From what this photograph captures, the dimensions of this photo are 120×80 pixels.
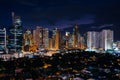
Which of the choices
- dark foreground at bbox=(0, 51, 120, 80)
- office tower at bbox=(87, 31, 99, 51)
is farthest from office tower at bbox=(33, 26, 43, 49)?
dark foreground at bbox=(0, 51, 120, 80)

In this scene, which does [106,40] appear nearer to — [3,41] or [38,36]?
[38,36]

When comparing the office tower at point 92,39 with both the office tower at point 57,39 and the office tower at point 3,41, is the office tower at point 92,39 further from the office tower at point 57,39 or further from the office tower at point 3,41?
the office tower at point 3,41

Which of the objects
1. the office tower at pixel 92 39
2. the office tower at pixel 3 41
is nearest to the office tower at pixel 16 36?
the office tower at pixel 3 41

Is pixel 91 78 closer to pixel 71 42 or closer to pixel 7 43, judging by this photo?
pixel 7 43

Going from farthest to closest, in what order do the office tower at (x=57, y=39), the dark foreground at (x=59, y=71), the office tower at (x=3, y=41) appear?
the office tower at (x=57, y=39), the office tower at (x=3, y=41), the dark foreground at (x=59, y=71)

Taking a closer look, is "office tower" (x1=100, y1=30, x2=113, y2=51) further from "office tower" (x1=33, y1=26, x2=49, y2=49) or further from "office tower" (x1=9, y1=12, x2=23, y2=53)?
"office tower" (x1=9, y1=12, x2=23, y2=53)

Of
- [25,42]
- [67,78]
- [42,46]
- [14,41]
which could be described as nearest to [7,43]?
[14,41]

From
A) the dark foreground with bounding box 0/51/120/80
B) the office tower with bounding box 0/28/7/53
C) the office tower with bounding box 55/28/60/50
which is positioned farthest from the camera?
the office tower with bounding box 55/28/60/50

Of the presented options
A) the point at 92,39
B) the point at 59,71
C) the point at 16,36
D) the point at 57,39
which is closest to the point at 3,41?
the point at 16,36
